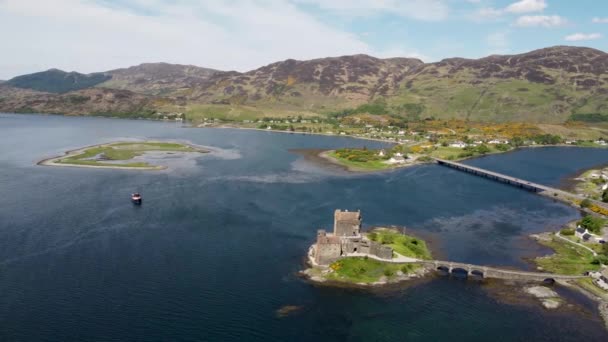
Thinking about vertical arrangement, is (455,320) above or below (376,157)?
below

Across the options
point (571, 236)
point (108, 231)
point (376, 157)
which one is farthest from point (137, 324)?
point (376, 157)

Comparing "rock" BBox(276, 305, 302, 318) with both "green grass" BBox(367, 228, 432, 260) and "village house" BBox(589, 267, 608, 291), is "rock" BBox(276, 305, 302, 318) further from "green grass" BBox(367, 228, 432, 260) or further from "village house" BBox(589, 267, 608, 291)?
"village house" BBox(589, 267, 608, 291)

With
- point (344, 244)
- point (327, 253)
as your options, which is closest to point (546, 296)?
point (344, 244)

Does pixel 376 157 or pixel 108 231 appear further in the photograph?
→ pixel 376 157

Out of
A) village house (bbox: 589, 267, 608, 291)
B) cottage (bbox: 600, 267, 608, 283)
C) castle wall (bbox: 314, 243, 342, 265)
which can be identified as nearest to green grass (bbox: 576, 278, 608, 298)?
village house (bbox: 589, 267, 608, 291)

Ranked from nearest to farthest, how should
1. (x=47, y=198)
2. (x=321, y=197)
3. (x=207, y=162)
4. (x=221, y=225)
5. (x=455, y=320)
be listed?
1. (x=455, y=320)
2. (x=221, y=225)
3. (x=47, y=198)
4. (x=321, y=197)
5. (x=207, y=162)

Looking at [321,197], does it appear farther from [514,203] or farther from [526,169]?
[526,169]
